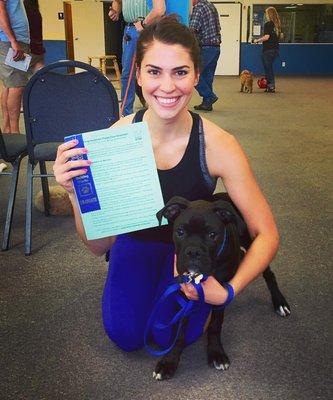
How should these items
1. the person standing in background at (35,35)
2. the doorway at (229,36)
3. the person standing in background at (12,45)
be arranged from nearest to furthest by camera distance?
the person standing in background at (12,45)
the person standing in background at (35,35)
the doorway at (229,36)

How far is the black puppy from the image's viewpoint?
1.42 m

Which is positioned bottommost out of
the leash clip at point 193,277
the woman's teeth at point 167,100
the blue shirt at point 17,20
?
the leash clip at point 193,277

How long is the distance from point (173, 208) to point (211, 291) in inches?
11.1

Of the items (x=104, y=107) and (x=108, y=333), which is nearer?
(x=108, y=333)

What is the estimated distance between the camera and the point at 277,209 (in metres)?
3.25

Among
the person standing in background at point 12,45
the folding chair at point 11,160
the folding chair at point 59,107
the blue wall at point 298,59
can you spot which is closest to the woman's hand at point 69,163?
the folding chair at point 59,107

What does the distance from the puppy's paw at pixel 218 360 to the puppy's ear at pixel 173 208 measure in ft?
1.69

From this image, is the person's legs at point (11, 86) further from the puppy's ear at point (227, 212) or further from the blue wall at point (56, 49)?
the blue wall at point (56, 49)

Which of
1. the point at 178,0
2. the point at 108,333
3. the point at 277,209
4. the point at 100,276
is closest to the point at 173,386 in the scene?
the point at 108,333

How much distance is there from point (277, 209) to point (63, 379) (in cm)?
202

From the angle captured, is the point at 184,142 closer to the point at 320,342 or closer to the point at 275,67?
the point at 320,342

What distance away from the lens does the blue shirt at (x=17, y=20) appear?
386 cm

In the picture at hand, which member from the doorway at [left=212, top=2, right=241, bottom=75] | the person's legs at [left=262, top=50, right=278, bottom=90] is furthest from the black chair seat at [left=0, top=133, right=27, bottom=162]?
the doorway at [left=212, top=2, right=241, bottom=75]

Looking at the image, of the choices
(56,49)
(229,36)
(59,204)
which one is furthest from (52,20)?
(59,204)
